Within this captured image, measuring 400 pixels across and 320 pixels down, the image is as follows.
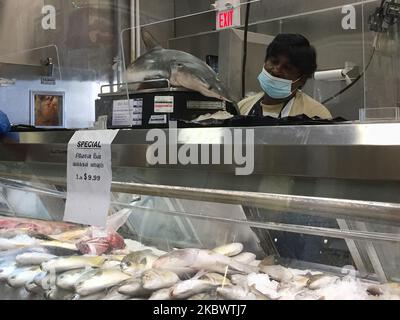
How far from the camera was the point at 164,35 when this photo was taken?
179 cm

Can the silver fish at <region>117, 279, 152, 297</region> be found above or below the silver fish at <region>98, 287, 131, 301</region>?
above

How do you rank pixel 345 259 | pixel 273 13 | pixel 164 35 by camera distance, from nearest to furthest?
pixel 345 259, pixel 164 35, pixel 273 13

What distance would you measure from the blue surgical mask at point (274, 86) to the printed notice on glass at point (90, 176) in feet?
2.13

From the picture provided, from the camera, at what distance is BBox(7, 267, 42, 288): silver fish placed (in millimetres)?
935

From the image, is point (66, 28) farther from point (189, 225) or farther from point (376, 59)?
point (189, 225)

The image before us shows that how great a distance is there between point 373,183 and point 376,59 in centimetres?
157

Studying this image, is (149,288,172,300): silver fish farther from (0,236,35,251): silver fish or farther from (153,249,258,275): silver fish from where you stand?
(0,236,35,251): silver fish

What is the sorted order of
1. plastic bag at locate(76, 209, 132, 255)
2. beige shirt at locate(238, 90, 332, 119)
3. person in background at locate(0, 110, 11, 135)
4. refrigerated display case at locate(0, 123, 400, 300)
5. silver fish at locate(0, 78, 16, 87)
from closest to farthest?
refrigerated display case at locate(0, 123, 400, 300), plastic bag at locate(76, 209, 132, 255), person in background at locate(0, 110, 11, 135), beige shirt at locate(238, 90, 332, 119), silver fish at locate(0, 78, 16, 87)

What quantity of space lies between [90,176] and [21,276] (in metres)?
0.26

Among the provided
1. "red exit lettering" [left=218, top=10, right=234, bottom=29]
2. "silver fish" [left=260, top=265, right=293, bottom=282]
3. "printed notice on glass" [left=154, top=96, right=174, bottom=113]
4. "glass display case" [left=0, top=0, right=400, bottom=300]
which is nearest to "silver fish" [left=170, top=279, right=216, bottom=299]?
"glass display case" [left=0, top=0, right=400, bottom=300]

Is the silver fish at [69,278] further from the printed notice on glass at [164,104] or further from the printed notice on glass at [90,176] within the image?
the printed notice on glass at [164,104]

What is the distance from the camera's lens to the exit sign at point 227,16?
109cm

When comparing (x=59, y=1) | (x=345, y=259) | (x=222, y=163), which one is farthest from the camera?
(x=59, y=1)
